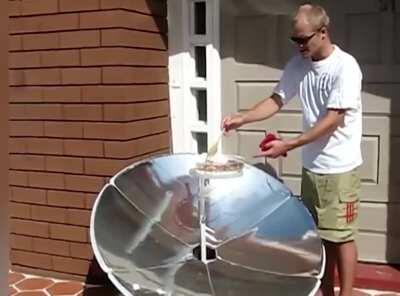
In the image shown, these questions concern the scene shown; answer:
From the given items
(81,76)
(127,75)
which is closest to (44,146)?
(81,76)

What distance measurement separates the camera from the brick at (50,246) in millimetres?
4012

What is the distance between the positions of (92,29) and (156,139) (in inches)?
33.1

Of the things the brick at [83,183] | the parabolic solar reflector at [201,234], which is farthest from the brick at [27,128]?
the parabolic solar reflector at [201,234]

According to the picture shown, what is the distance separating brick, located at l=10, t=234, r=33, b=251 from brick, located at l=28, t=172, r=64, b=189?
0.39 m

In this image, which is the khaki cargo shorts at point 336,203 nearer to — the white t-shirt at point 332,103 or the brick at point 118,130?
the white t-shirt at point 332,103

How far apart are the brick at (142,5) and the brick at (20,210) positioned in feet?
4.88

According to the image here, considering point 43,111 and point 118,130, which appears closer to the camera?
point 118,130

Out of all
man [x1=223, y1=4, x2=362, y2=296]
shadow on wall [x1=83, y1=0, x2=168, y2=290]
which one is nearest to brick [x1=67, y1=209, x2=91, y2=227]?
shadow on wall [x1=83, y1=0, x2=168, y2=290]

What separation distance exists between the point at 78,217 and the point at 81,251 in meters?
0.23

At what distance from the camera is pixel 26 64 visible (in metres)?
4.00

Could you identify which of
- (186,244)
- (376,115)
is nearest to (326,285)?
(186,244)

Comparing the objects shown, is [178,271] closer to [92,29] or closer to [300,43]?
[300,43]

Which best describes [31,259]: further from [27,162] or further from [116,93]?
[116,93]

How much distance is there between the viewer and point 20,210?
416 cm
